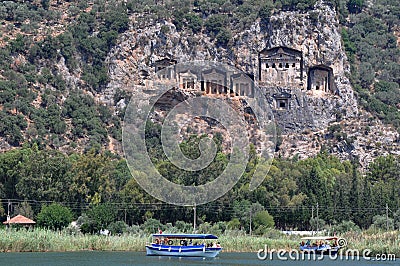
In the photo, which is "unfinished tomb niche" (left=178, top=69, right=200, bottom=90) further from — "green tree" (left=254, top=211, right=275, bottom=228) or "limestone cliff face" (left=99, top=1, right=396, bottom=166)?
"green tree" (left=254, top=211, right=275, bottom=228)

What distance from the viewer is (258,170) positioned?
115 metres

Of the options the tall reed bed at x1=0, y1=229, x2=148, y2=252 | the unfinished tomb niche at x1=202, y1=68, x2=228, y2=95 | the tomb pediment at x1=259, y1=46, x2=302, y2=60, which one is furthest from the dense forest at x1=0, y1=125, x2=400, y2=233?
the tomb pediment at x1=259, y1=46, x2=302, y2=60

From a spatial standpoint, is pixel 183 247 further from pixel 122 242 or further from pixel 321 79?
pixel 321 79

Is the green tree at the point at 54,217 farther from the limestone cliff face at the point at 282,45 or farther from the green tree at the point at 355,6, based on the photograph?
the green tree at the point at 355,6

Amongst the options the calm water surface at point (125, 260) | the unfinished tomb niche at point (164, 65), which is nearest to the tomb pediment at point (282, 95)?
the unfinished tomb niche at point (164, 65)

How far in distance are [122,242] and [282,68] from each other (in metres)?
59.4

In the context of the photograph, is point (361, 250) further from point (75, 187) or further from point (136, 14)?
point (136, 14)

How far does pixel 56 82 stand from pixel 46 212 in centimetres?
4471

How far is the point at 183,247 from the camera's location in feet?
279

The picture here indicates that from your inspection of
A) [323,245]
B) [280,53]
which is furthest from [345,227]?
[280,53]

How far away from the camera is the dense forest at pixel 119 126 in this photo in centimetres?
10450

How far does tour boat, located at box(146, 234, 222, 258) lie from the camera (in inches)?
3307

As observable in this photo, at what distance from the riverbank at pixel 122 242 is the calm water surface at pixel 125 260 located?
3.98 feet

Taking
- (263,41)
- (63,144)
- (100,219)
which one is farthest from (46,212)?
(263,41)
